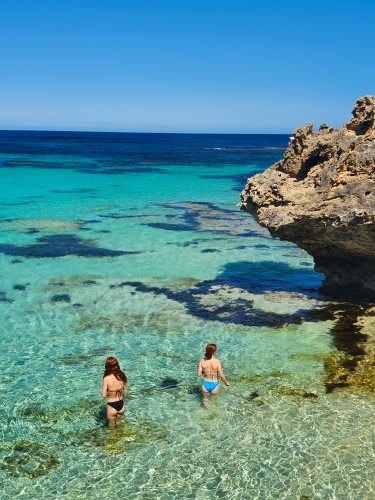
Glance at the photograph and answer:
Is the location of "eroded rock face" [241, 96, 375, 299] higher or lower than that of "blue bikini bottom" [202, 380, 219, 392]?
higher

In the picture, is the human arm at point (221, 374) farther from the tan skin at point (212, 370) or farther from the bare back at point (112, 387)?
the bare back at point (112, 387)

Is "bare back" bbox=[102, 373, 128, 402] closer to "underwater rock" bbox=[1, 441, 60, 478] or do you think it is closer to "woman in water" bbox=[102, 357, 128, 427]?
"woman in water" bbox=[102, 357, 128, 427]

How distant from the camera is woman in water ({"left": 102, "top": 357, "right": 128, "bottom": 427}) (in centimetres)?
856

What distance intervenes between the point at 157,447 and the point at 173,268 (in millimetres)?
10022

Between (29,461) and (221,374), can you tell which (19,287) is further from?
(29,461)

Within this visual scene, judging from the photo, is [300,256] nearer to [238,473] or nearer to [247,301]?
[247,301]

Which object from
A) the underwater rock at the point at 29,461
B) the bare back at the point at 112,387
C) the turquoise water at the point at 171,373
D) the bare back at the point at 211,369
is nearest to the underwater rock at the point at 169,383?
the turquoise water at the point at 171,373

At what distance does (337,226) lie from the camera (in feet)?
39.1

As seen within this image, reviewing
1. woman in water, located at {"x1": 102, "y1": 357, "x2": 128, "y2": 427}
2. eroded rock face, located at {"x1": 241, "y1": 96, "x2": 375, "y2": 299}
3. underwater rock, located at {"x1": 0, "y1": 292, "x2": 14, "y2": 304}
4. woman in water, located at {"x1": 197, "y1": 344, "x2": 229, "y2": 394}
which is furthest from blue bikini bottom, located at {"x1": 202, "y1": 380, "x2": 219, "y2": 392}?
underwater rock, located at {"x1": 0, "y1": 292, "x2": 14, "y2": 304}

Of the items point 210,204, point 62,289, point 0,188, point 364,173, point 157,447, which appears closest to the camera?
point 157,447

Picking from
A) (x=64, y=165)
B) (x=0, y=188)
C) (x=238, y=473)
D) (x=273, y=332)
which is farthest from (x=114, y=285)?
(x=64, y=165)

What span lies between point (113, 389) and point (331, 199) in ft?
21.7

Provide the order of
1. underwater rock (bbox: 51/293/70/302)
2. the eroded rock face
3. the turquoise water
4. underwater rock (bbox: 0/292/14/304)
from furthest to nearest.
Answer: underwater rock (bbox: 51/293/70/302) < underwater rock (bbox: 0/292/14/304) < the eroded rock face < the turquoise water

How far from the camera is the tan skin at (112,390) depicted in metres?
8.55
